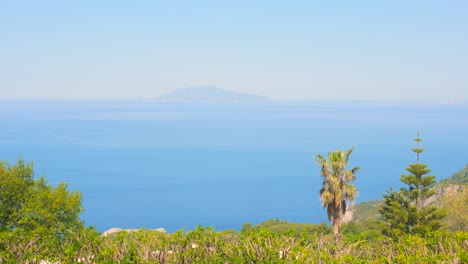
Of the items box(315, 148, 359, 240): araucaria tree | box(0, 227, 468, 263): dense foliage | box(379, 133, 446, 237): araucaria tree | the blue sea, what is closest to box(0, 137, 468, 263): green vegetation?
box(0, 227, 468, 263): dense foliage

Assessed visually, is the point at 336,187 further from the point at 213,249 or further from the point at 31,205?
the point at 31,205

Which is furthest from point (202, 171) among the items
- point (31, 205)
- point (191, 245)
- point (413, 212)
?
point (191, 245)

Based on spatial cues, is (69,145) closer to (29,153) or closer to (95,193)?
(29,153)

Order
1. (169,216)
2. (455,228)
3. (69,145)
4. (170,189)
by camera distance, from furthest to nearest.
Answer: (69,145) < (170,189) < (169,216) < (455,228)

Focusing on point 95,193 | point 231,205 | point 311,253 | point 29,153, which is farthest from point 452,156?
point 311,253

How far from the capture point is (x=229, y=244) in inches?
520

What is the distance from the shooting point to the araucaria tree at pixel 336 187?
2075 centimetres

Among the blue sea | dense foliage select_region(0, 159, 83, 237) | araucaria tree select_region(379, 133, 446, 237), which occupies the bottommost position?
the blue sea

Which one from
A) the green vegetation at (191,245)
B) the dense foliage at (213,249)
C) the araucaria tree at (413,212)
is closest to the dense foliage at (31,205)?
the green vegetation at (191,245)

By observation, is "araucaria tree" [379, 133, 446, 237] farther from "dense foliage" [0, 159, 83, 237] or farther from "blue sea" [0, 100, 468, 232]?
"blue sea" [0, 100, 468, 232]

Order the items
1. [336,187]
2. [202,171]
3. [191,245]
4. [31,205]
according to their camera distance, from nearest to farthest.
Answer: [191,245]
[31,205]
[336,187]
[202,171]

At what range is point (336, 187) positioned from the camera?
67.7 ft

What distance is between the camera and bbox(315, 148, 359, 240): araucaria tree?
20.8m

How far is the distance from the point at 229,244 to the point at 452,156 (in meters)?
166
